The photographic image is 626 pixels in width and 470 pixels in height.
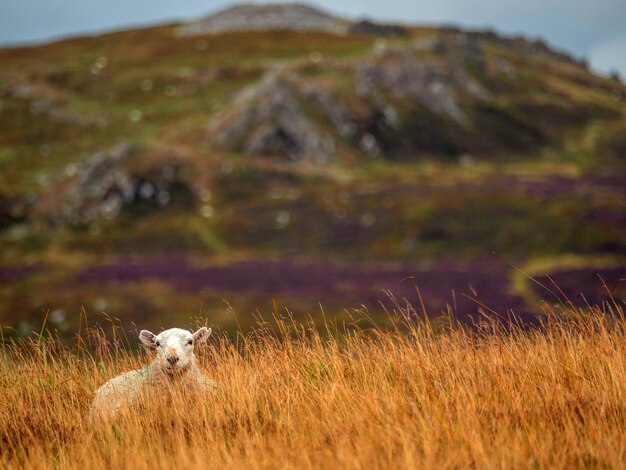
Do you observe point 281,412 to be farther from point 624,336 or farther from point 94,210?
point 94,210

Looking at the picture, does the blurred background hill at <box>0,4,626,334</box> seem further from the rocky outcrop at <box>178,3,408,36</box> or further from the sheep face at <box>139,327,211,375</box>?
the rocky outcrop at <box>178,3,408,36</box>

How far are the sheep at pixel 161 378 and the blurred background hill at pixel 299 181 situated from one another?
24.3 metres

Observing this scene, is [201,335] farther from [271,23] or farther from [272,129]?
Result: [271,23]

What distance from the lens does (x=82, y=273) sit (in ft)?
190

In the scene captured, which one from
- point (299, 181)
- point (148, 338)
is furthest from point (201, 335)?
point (299, 181)

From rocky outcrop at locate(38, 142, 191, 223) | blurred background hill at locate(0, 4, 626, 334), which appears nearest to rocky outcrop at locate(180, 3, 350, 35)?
blurred background hill at locate(0, 4, 626, 334)

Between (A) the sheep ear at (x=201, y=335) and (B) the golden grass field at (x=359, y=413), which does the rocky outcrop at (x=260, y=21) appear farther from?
(B) the golden grass field at (x=359, y=413)

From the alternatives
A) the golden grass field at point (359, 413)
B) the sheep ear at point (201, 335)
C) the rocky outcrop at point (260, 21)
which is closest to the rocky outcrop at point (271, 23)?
the rocky outcrop at point (260, 21)

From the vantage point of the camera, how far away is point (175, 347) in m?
6.88

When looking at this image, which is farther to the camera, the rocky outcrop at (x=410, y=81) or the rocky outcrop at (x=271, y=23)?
the rocky outcrop at (x=271, y=23)

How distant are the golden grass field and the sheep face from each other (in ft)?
1.41

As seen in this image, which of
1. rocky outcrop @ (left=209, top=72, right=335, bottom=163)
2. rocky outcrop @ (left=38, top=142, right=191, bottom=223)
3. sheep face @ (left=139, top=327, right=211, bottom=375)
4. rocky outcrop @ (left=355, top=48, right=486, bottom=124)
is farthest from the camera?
rocky outcrop @ (left=355, top=48, right=486, bottom=124)

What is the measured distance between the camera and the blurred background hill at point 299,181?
51.2 metres

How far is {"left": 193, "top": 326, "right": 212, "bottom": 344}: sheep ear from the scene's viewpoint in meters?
7.40
